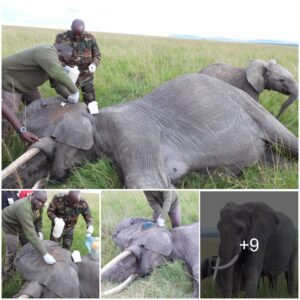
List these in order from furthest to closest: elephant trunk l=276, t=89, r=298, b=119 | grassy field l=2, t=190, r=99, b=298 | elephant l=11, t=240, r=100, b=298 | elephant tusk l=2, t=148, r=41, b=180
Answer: elephant trunk l=276, t=89, r=298, b=119 < grassy field l=2, t=190, r=99, b=298 < elephant l=11, t=240, r=100, b=298 < elephant tusk l=2, t=148, r=41, b=180

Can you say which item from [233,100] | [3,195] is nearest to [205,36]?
[233,100]

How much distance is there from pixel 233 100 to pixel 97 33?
3.18 feet

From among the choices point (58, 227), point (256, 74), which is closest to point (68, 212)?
point (58, 227)

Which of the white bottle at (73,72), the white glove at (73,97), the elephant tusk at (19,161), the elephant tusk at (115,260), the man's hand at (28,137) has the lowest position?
the elephant tusk at (115,260)

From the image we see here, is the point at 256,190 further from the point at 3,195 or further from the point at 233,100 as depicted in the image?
the point at 3,195

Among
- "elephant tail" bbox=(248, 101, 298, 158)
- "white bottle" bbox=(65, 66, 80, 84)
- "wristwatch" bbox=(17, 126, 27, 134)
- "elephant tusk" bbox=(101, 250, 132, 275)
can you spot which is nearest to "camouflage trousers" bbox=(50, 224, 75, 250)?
"elephant tusk" bbox=(101, 250, 132, 275)

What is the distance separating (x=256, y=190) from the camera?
12.7 ft

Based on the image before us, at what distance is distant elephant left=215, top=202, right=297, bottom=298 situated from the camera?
3891 mm

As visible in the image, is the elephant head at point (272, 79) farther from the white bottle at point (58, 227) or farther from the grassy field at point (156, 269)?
the white bottle at point (58, 227)

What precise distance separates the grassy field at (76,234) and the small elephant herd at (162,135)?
0.20 meters

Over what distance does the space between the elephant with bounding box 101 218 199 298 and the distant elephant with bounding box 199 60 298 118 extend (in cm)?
115

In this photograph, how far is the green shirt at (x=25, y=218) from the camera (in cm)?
366

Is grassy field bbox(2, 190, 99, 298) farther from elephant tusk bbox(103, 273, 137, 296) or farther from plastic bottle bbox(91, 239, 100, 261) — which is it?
elephant tusk bbox(103, 273, 137, 296)

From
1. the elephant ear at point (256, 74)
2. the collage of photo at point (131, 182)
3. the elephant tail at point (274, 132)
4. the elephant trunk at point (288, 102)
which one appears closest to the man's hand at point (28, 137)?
the collage of photo at point (131, 182)
